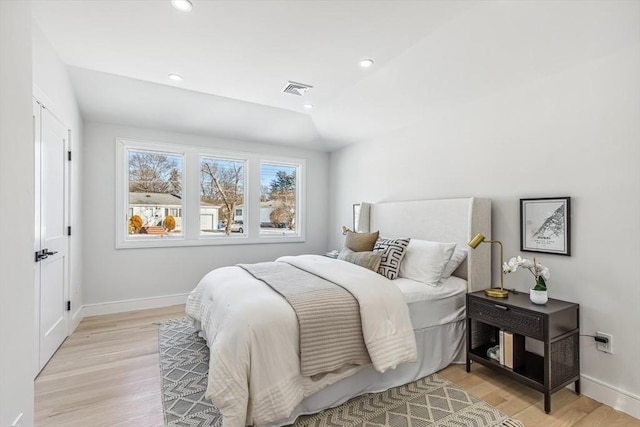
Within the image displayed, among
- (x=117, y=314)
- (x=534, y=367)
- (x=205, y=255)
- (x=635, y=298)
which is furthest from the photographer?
(x=205, y=255)

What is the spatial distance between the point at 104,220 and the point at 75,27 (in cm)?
234

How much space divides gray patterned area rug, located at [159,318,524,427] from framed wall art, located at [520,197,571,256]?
1283 millimetres

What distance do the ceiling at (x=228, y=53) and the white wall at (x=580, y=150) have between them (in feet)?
1.59

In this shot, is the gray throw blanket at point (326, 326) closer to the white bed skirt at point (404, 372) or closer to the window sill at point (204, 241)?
the white bed skirt at point (404, 372)

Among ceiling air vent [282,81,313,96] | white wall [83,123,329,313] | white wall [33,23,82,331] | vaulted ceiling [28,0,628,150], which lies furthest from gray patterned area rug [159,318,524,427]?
ceiling air vent [282,81,313,96]

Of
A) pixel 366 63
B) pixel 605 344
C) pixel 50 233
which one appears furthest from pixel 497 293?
pixel 50 233

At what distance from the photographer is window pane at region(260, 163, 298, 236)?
16.4ft

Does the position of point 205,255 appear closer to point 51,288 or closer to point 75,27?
point 51,288

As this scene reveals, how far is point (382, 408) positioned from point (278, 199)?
3.63 meters

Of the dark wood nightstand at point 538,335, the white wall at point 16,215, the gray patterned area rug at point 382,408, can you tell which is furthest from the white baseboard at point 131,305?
the dark wood nightstand at point 538,335

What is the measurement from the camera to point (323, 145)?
5059mm

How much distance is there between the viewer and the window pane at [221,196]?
4516 millimetres

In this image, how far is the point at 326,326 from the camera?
1931 mm

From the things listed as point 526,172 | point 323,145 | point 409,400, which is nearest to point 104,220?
point 323,145
